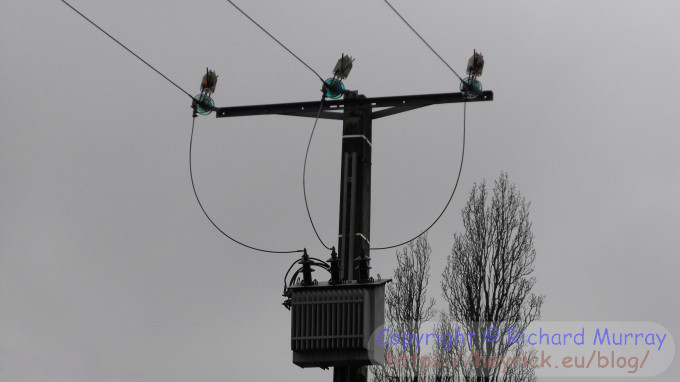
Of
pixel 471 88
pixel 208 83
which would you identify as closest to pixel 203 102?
pixel 208 83

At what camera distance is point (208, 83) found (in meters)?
16.7

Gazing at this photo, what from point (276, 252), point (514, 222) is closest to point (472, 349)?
point (514, 222)

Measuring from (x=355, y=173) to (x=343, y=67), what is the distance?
4.18 ft

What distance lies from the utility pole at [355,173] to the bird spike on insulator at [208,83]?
2.86 feet

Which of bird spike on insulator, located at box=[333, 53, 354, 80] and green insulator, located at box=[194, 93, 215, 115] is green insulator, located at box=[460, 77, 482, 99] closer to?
bird spike on insulator, located at box=[333, 53, 354, 80]

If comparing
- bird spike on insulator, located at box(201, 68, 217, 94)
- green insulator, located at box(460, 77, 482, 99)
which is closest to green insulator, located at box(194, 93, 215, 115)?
bird spike on insulator, located at box(201, 68, 217, 94)

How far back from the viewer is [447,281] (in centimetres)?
3031

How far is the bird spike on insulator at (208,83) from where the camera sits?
16.7 m

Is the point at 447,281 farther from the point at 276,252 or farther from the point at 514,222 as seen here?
the point at 276,252

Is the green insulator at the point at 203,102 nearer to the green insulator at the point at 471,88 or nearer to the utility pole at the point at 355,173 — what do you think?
the utility pole at the point at 355,173

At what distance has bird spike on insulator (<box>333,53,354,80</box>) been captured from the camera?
15820 mm

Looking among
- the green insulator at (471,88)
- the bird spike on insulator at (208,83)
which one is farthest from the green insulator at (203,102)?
the green insulator at (471,88)

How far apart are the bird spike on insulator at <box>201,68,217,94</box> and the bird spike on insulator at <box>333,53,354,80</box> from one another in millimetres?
1649

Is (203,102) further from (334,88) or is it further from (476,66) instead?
(476,66)
